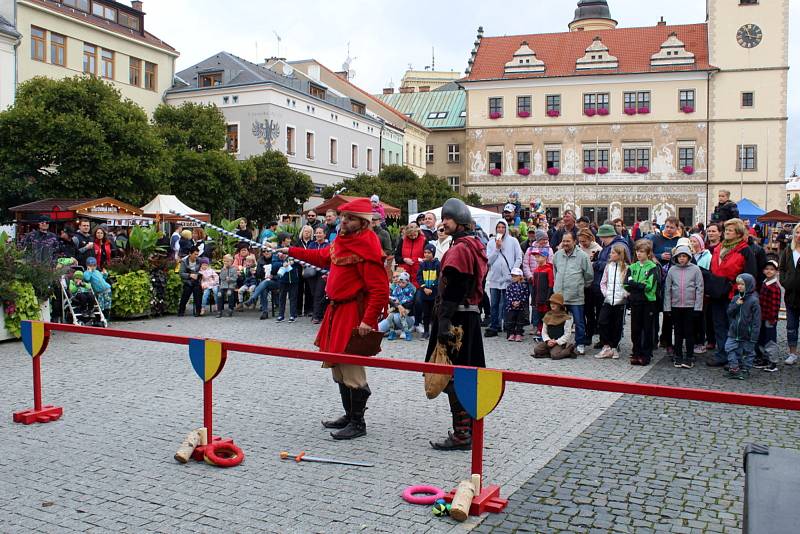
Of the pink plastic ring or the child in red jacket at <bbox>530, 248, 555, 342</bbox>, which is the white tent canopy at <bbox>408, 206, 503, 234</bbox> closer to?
the child in red jacket at <bbox>530, 248, 555, 342</bbox>

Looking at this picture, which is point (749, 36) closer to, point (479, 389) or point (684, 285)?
point (684, 285)

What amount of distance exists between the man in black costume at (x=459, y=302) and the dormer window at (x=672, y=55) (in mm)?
57999

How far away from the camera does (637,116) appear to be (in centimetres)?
5891

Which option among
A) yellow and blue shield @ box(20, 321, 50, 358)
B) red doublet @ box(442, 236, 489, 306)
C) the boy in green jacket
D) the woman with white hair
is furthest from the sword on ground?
the woman with white hair

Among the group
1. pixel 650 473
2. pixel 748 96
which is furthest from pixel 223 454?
pixel 748 96

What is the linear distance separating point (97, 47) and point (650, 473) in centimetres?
4108

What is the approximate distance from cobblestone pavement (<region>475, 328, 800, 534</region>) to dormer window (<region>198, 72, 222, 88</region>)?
143ft

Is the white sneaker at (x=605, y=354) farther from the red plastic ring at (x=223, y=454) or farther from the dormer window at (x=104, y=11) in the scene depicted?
the dormer window at (x=104, y=11)

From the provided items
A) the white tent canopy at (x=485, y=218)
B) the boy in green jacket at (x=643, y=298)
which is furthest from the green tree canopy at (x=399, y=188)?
the boy in green jacket at (x=643, y=298)

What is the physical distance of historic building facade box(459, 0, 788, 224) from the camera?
5659 centimetres

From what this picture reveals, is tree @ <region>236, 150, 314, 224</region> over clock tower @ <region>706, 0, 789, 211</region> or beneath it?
beneath

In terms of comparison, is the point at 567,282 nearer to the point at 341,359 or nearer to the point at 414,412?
the point at 414,412

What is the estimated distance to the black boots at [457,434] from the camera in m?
6.18

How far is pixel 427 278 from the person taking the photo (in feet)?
42.4
